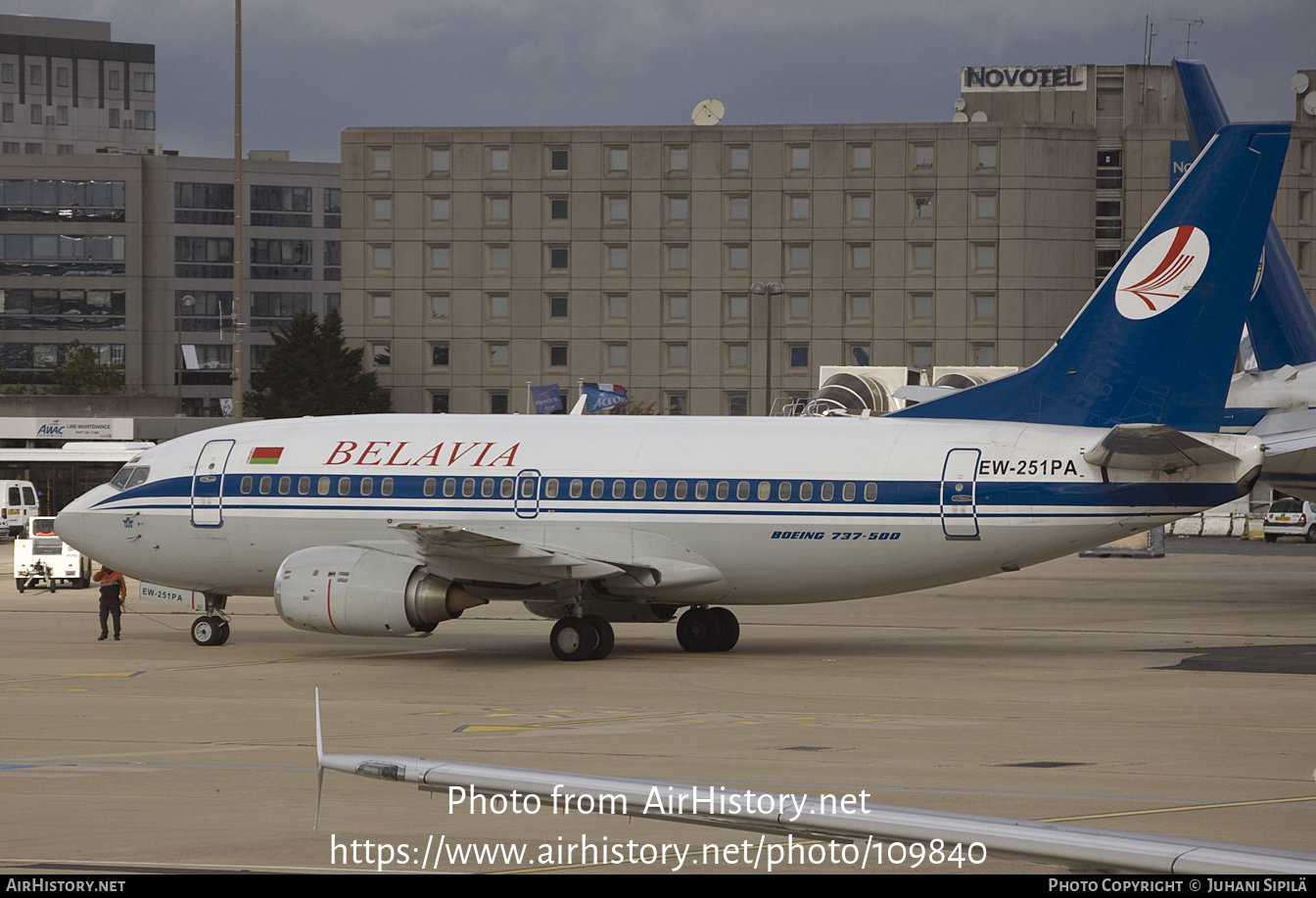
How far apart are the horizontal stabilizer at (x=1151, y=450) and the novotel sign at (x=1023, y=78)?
320 ft

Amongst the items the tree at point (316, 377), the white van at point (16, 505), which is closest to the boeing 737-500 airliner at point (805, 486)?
the white van at point (16, 505)

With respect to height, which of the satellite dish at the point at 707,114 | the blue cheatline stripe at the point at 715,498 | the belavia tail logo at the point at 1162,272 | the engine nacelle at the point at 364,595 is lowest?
the engine nacelle at the point at 364,595

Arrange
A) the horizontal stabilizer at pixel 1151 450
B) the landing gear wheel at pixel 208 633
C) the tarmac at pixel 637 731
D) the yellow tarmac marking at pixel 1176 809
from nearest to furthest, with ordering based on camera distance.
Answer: the tarmac at pixel 637 731
the yellow tarmac marking at pixel 1176 809
the horizontal stabilizer at pixel 1151 450
the landing gear wheel at pixel 208 633

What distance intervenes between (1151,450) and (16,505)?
61.6m

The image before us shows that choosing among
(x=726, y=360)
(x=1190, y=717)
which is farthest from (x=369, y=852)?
(x=726, y=360)

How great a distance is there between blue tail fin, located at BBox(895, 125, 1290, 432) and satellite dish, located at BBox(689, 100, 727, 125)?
77774 millimetres

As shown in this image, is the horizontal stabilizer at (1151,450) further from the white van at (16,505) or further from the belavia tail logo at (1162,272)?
the white van at (16,505)

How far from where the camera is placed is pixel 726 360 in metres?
102

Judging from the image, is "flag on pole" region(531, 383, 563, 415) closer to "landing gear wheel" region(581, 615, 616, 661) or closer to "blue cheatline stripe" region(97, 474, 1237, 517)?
"blue cheatline stripe" region(97, 474, 1237, 517)

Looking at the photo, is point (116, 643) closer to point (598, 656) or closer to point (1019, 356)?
point (598, 656)

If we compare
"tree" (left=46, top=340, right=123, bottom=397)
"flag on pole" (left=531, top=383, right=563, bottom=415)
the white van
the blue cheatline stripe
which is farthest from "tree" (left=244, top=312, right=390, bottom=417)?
the blue cheatline stripe

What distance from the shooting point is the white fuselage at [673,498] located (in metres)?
25.0

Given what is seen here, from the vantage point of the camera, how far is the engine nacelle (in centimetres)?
2480

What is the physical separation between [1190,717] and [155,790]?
12.4 metres
